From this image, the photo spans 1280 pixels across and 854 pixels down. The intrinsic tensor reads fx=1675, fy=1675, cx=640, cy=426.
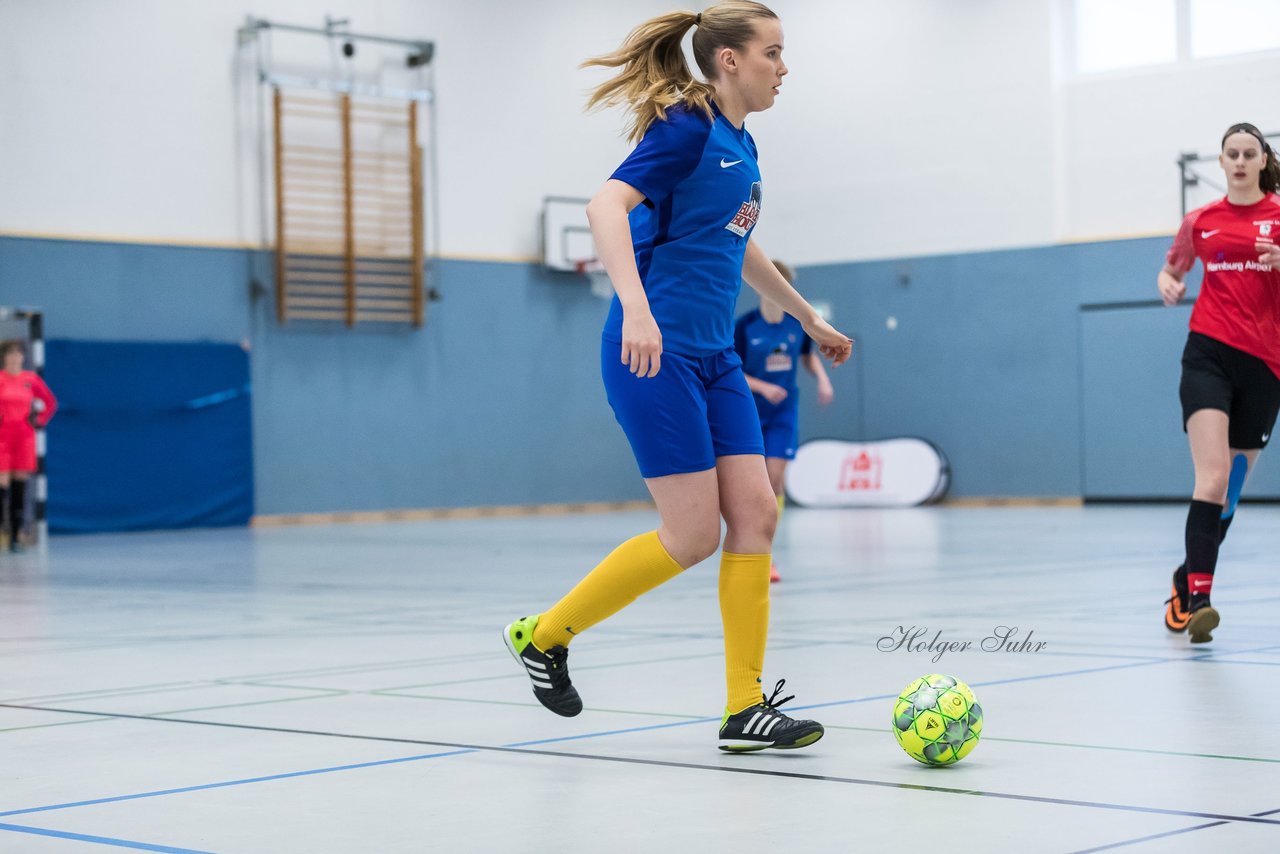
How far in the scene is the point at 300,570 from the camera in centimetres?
1048

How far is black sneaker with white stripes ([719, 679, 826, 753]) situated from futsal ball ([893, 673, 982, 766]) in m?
0.22

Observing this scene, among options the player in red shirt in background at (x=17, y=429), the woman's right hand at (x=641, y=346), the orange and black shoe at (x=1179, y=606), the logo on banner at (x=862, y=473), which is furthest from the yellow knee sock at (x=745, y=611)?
the logo on banner at (x=862, y=473)

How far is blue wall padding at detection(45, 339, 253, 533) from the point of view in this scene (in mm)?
16812

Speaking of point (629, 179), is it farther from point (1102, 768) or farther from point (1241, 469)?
point (1241, 469)

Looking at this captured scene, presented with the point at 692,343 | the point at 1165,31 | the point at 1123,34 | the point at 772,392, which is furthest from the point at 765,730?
the point at 1123,34

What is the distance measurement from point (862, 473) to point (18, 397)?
10.5 meters

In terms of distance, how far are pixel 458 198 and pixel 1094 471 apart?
26.6ft

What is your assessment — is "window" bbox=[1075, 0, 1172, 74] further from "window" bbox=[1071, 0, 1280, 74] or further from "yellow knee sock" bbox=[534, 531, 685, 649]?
"yellow knee sock" bbox=[534, 531, 685, 649]

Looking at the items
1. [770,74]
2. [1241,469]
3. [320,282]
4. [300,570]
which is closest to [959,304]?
[320,282]

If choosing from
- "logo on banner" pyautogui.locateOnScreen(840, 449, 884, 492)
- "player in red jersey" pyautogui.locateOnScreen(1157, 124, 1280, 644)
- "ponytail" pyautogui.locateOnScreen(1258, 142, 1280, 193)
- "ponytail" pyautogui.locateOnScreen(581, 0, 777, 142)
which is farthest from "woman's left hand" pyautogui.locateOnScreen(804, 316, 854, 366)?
"logo on banner" pyautogui.locateOnScreen(840, 449, 884, 492)

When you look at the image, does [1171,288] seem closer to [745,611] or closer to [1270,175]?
[1270,175]

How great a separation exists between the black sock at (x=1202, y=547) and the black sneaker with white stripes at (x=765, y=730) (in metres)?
2.46

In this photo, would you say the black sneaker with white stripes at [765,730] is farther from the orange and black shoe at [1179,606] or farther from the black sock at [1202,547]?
the orange and black shoe at [1179,606]

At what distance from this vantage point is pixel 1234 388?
5.75 meters
